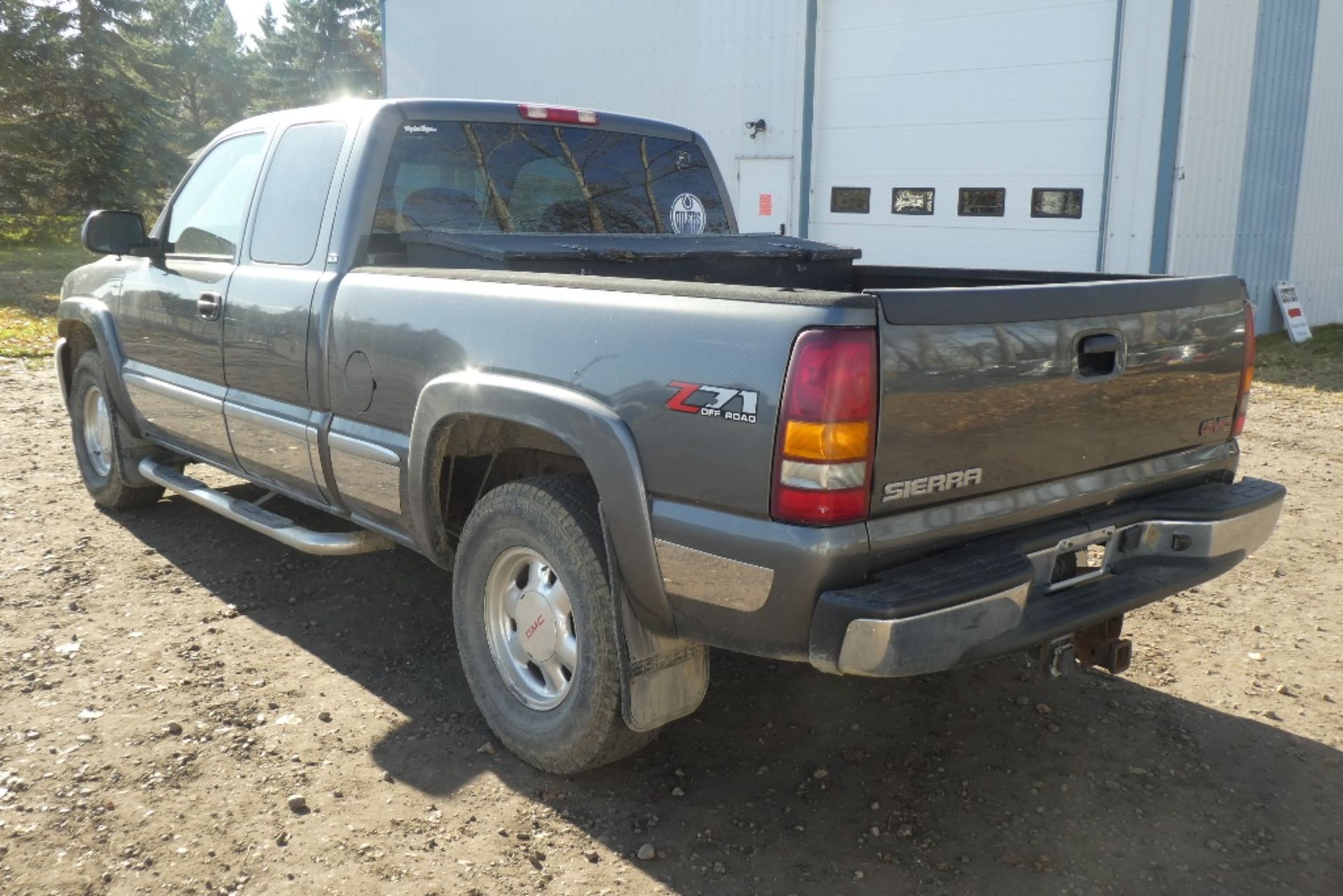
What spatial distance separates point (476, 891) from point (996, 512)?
1627 mm

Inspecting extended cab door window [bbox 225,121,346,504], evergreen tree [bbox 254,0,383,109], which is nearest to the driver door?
→ extended cab door window [bbox 225,121,346,504]

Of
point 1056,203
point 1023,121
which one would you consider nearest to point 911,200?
point 1023,121

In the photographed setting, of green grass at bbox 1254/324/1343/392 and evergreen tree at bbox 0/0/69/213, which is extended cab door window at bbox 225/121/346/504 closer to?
green grass at bbox 1254/324/1343/392

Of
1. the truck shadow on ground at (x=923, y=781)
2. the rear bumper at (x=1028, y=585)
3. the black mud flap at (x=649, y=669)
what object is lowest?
the truck shadow on ground at (x=923, y=781)

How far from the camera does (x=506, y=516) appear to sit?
329cm

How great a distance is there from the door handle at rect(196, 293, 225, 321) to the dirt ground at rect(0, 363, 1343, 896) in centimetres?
121

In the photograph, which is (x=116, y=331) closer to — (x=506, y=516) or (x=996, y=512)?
(x=506, y=516)

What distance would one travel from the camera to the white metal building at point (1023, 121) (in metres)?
12.0

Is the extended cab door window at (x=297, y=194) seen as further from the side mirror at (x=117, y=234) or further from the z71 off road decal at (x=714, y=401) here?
the z71 off road decal at (x=714, y=401)

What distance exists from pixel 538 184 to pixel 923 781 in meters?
2.69

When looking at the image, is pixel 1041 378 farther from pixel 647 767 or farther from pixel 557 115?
pixel 557 115

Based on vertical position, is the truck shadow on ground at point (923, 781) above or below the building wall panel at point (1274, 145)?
below

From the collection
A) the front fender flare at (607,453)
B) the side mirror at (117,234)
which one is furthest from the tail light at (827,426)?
the side mirror at (117,234)

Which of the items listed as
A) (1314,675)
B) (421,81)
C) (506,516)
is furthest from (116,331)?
(421,81)
